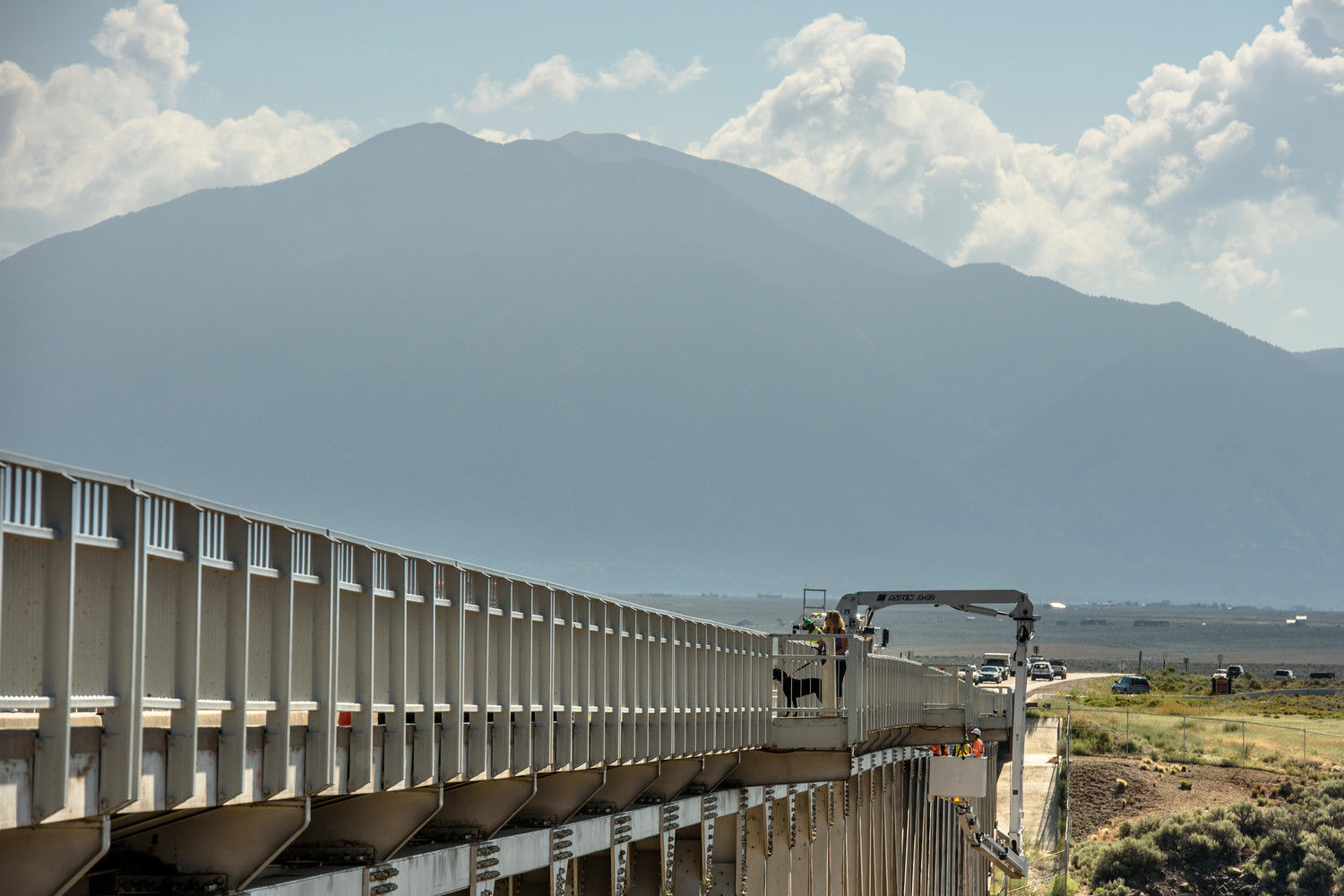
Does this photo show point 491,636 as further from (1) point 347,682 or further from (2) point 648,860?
(2) point 648,860

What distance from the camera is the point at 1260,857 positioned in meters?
51.4

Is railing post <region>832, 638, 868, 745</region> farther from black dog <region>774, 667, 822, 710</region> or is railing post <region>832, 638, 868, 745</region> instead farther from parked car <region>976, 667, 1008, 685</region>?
parked car <region>976, 667, 1008, 685</region>

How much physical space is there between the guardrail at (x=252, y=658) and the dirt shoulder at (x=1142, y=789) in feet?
145

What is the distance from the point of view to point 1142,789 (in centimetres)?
5988

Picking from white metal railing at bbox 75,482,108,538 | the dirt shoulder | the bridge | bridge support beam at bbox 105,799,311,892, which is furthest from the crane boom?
white metal railing at bbox 75,482,108,538

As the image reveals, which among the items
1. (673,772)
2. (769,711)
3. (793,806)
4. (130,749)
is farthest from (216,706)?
(793,806)

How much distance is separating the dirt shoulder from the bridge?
37.2m

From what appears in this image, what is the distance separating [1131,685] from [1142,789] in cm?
4488

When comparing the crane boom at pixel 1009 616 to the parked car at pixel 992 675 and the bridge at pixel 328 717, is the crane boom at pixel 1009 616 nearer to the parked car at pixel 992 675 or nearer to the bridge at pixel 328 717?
the bridge at pixel 328 717

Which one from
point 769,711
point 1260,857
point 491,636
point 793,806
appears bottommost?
point 1260,857

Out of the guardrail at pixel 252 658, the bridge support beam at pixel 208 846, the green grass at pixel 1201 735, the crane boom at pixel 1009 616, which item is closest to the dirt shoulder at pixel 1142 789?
the green grass at pixel 1201 735

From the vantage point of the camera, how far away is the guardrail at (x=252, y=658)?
8.05 m

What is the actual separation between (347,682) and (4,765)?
372 centimetres

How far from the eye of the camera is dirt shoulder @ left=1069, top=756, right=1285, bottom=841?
188 ft
